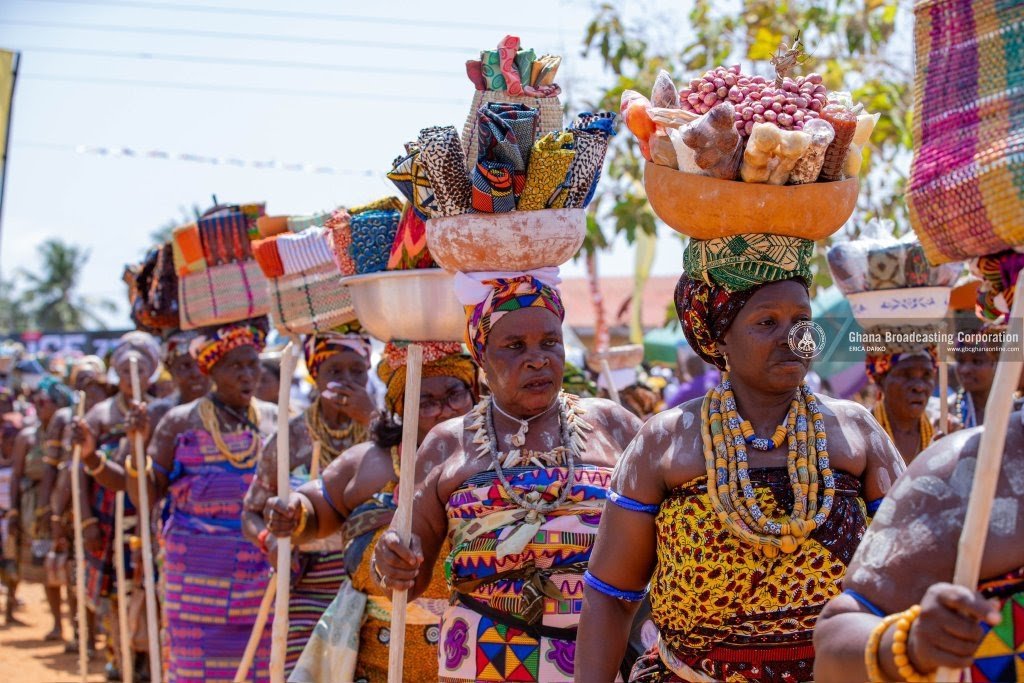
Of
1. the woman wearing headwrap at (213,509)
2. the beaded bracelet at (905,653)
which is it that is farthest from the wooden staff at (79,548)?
the beaded bracelet at (905,653)

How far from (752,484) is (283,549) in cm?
304

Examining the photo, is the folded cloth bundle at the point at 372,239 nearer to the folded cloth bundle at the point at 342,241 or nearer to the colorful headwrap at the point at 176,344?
the folded cloth bundle at the point at 342,241

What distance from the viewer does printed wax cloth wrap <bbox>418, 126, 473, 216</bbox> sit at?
14.2ft

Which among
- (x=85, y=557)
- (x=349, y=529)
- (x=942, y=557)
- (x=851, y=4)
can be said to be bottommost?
(x=85, y=557)

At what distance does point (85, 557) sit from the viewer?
1139 cm

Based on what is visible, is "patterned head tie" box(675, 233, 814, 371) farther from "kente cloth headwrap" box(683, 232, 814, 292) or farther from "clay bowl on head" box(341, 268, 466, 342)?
"clay bowl on head" box(341, 268, 466, 342)

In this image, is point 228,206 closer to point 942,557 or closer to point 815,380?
point 942,557

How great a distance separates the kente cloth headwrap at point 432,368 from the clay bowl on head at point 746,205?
6.57 feet

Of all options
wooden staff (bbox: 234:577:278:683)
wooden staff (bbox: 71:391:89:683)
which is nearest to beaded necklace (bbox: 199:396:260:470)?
wooden staff (bbox: 234:577:278:683)

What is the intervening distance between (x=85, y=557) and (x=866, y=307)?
7.91m

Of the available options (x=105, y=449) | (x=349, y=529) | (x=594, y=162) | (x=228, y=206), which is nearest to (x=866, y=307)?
(x=594, y=162)

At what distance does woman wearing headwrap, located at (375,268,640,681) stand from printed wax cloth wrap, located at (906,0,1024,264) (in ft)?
6.48

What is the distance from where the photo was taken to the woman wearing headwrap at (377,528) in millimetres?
5312

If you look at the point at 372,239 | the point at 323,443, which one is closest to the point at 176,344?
the point at 323,443
